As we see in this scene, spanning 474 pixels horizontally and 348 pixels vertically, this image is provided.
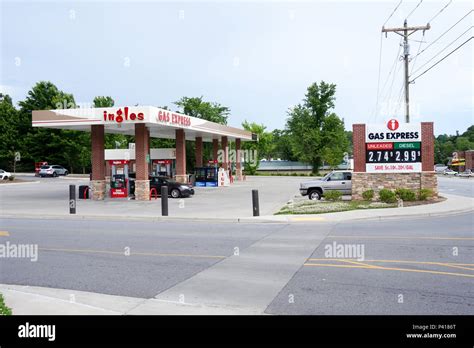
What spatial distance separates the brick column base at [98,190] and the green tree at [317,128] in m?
48.3

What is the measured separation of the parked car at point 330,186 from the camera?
84.0ft

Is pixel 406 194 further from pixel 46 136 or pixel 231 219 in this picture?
pixel 46 136

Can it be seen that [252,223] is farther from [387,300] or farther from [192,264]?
[387,300]

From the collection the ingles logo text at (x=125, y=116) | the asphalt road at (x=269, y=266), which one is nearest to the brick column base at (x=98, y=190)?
the ingles logo text at (x=125, y=116)

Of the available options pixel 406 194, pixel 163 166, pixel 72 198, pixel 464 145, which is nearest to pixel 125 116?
pixel 72 198

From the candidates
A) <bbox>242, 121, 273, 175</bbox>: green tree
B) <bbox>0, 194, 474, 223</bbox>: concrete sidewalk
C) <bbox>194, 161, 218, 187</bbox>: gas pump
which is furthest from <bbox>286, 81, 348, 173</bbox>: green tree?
<bbox>0, 194, 474, 223</bbox>: concrete sidewalk

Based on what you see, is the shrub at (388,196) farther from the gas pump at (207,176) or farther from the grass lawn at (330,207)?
the gas pump at (207,176)

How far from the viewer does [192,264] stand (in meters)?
9.47

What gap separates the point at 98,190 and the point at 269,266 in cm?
2135

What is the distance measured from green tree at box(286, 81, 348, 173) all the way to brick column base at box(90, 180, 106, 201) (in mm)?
48321
